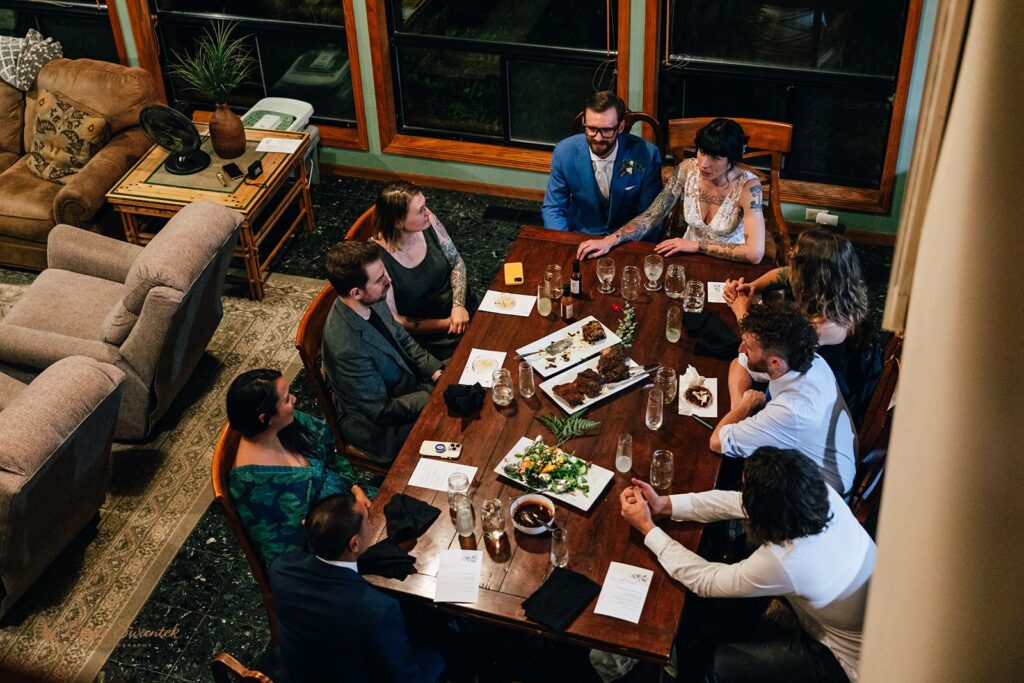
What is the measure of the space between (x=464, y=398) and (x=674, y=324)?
839 millimetres

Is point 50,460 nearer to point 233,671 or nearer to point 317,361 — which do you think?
point 317,361

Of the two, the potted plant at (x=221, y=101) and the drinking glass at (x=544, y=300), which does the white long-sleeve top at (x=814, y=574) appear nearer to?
the drinking glass at (x=544, y=300)

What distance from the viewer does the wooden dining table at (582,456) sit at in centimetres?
264

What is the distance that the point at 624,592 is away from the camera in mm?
2668

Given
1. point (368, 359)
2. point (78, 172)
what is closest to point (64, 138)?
point (78, 172)

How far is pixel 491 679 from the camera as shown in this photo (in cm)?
329

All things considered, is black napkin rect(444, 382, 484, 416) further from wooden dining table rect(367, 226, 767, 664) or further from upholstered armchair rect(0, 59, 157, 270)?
upholstered armchair rect(0, 59, 157, 270)

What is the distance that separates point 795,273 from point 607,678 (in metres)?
1.53

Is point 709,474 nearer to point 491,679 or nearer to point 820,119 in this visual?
point 491,679

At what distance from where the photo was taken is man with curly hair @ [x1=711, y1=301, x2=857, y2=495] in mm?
2893

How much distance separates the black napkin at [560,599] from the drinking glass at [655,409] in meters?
0.65

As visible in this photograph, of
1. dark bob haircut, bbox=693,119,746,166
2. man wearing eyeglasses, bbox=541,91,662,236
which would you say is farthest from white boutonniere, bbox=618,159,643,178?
dark bob haircut, bbox=693,119,746,166

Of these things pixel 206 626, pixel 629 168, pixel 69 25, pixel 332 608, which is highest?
pixel 69 25

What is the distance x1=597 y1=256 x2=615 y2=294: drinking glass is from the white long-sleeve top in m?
1.31
